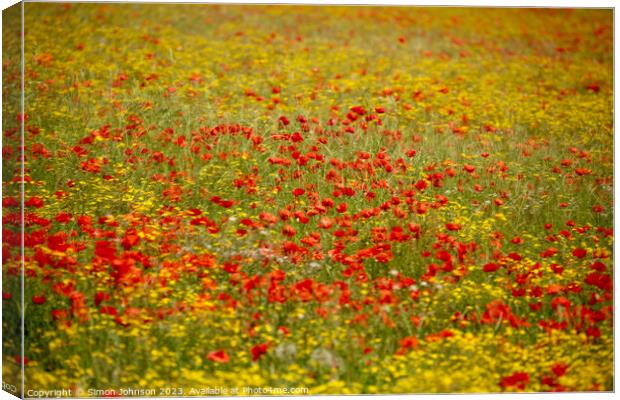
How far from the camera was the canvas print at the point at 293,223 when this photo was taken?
5379 millimetres

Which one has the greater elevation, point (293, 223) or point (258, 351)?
point (293, 223)

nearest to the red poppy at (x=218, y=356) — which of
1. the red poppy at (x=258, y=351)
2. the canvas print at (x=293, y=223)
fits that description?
the canvas print at (x=293, y=223)

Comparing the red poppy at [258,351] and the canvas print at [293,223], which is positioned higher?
the canvas print at [293,223]

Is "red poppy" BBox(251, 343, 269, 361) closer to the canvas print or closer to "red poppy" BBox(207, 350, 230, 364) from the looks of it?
the canvas print

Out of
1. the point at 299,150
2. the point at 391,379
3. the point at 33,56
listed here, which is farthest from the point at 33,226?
the point at 391,379

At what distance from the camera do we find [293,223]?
5.84 meters

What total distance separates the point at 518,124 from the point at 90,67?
10.1 ft

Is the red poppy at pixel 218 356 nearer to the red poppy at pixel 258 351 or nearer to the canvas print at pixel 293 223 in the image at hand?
the canvas print at pixel 293 223

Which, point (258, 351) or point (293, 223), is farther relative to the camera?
point (293, 223)

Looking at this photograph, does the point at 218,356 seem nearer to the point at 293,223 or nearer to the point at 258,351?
the point at 258,351

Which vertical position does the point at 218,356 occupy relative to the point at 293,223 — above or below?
below

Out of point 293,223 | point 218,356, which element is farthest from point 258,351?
point 293,223

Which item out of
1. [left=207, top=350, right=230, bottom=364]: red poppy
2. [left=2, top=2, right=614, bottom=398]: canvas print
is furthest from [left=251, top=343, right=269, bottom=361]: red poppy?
[left=207, top=350, right=230, bottom=364]: red poppy

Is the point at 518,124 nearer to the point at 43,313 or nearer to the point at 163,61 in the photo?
the point at 163,61
